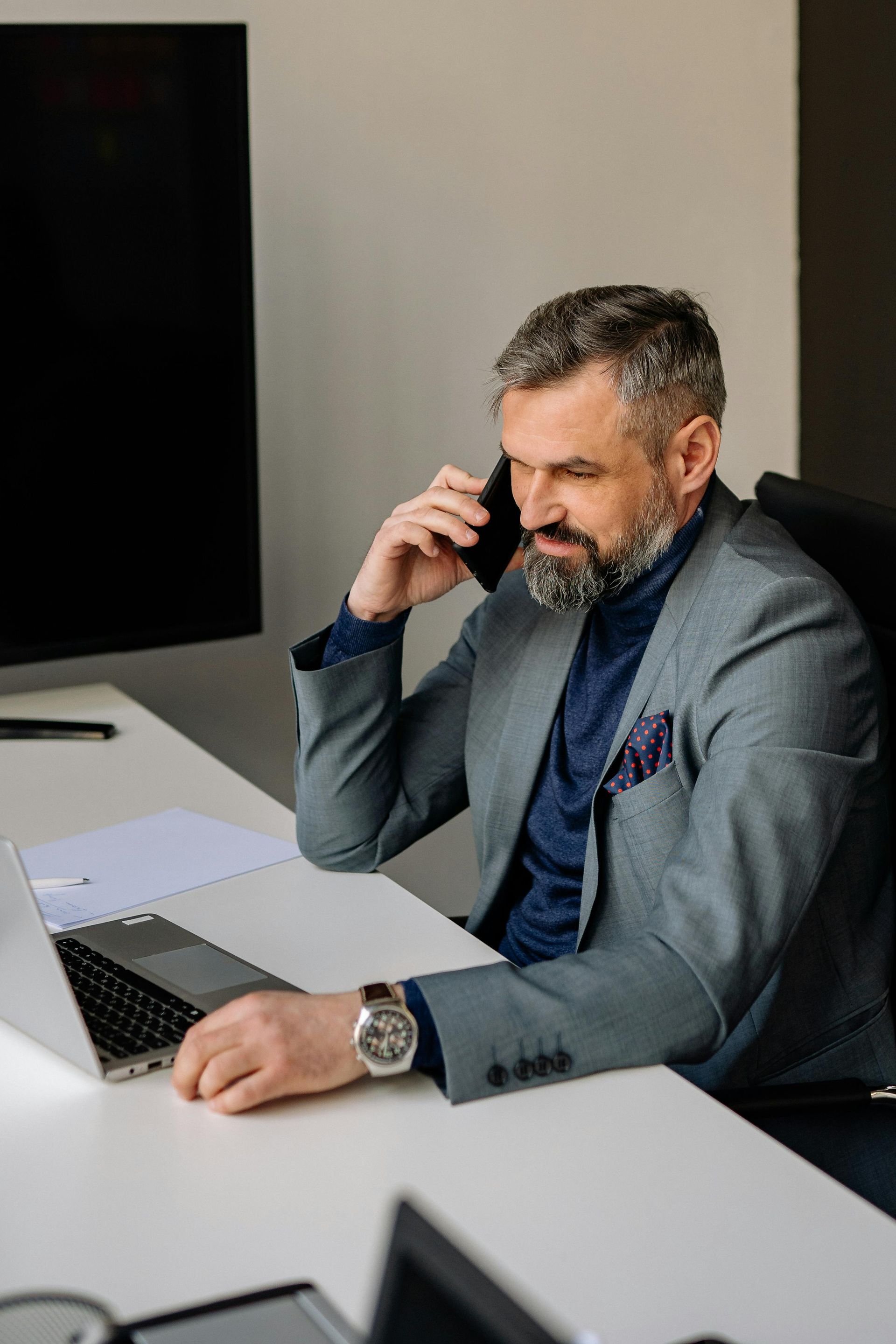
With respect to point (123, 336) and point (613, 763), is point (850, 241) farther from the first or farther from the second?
point (613, 763)

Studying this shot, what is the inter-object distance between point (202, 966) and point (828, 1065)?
0.64 meters

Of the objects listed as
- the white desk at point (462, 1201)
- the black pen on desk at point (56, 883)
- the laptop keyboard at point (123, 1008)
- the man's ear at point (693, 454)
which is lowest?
the white desk at point (462, 1201)

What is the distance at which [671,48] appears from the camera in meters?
2.49

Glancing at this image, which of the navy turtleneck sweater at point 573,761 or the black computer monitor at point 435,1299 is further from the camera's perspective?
the navy turtleneck sweater at point 573,761

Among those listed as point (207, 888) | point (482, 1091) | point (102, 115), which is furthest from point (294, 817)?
point (102, 115)

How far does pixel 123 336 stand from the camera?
6.34 ft

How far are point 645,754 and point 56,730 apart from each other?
39.2 inches

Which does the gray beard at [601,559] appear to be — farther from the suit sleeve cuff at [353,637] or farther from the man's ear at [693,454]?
the suit sleeve cuff at [353,637]

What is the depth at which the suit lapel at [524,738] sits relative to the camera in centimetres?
152

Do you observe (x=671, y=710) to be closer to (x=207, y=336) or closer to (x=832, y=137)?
(x=207, y=336)

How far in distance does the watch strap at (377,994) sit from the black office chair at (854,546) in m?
0.37

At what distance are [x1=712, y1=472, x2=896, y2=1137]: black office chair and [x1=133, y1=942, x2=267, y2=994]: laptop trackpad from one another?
46 centimetres

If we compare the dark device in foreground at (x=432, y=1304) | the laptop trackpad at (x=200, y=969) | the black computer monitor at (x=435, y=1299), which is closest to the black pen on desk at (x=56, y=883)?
the laptop trackpad at (x=200, y=969)

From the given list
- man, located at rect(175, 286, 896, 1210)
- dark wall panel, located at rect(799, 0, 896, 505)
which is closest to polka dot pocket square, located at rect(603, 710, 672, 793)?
man, located at rect(175, 286, 896, 1210)
